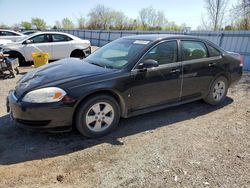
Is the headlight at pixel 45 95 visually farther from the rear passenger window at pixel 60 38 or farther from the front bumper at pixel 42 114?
the rear passenger window at pixel 60 38

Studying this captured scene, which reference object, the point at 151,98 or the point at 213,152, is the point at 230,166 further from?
the point at 151,98

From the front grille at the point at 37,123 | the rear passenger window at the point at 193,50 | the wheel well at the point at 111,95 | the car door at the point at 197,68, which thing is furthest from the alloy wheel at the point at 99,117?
the rear passenger window at the point at 193,50

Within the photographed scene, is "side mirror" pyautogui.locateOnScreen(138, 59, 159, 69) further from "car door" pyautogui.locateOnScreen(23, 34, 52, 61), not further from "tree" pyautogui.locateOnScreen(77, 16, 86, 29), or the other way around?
"tree" pyautogui.locateOnScreen(77, 16, 86, 29)

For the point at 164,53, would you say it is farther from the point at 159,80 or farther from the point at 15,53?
the point at 15,53

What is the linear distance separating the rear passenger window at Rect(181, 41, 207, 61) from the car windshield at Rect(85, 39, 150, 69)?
0.83m

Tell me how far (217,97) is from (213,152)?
217 cm

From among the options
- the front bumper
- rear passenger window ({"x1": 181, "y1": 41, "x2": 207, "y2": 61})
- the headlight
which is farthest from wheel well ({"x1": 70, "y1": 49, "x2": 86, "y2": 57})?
the headlight

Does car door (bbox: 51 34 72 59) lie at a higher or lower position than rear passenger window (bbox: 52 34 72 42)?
lower

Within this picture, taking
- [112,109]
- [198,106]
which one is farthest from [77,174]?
[198,106]

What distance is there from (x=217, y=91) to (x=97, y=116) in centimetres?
293

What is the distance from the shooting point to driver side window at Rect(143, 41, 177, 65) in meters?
4.20

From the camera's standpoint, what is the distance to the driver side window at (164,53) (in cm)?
420

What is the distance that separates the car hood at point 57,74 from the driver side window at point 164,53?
83cm

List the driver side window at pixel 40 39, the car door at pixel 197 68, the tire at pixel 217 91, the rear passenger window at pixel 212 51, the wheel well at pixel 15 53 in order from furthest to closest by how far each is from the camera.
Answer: the driver side window at pixel 40 39 < the wheel well at pixel 15 53 < the tire at pixel 217 91 < the rear passenger window at pixel 212 51 < the car door at pixel 197 68
